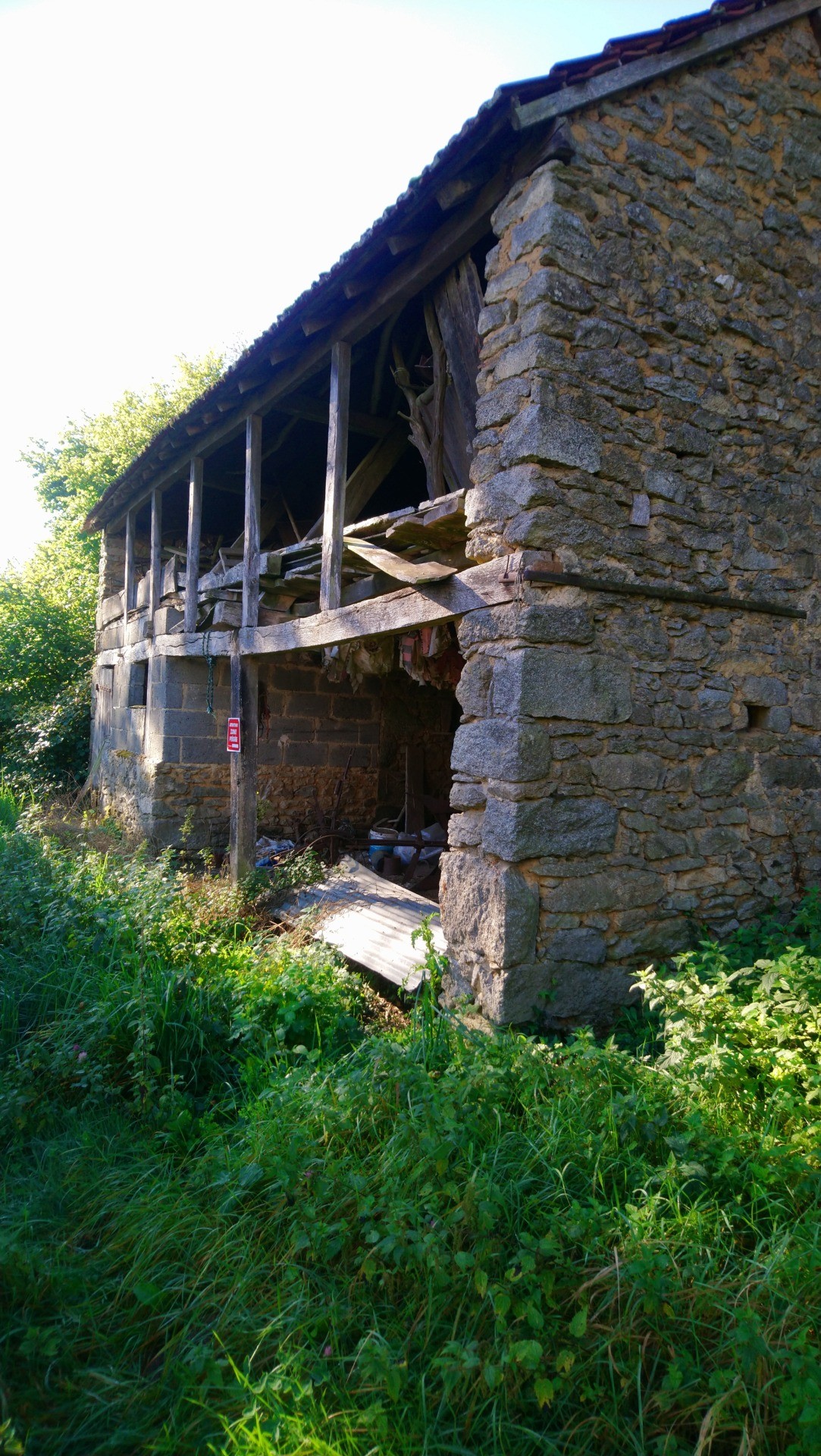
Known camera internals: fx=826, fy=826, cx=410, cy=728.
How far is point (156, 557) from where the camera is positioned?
29.1 ft

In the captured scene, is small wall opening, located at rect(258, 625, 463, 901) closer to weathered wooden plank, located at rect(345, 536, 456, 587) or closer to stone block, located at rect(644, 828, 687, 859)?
weathered wooden plank, located at rect(345, 536, 456, 587)

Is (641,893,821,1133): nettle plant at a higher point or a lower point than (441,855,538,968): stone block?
lower

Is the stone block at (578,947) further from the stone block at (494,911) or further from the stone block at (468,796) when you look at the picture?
the stone block at (468,796)

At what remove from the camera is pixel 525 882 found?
154 inches

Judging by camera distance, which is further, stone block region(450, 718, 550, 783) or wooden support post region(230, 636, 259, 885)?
wooden support post region(230, 636, 259, 885)

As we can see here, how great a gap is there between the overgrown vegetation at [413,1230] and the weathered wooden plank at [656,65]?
4.12 meters

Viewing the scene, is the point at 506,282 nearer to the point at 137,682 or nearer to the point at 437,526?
the point at 437,526

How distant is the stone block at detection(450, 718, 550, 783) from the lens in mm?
3857

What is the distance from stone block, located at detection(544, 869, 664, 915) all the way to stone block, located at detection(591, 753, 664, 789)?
441 mm

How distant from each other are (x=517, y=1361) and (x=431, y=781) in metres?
7.80

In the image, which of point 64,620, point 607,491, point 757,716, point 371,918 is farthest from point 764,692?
point 64,620

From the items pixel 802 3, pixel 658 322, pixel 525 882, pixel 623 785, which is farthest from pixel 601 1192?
pixel 802 3

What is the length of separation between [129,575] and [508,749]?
751 centimetres

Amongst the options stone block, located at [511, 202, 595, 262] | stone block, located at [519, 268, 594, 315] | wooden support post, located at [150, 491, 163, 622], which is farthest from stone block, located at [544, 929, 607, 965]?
wooden support post, located at [150, 491, 163, 622]
